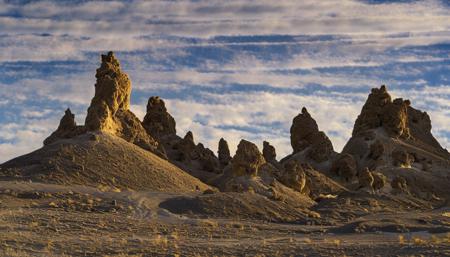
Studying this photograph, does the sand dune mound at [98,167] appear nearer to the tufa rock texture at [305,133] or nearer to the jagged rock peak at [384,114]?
the tufa rock texture at [305,133]

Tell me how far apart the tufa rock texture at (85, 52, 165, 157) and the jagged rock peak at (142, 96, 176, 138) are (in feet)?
38.8

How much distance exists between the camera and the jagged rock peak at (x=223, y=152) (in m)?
81.4

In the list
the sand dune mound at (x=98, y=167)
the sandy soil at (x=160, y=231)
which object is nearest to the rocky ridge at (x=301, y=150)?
the sand dune mound at (x=98, y=167)

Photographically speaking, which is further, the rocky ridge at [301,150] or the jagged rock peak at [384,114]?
the jagged rock peak at [384,114]

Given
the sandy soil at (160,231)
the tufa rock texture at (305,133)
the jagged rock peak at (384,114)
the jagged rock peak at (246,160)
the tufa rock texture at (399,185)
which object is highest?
the jagged rock peak at (384,114)

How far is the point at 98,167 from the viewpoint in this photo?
5241 centimetres

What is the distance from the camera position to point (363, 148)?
89.1 meters

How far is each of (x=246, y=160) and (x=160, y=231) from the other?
2324cm

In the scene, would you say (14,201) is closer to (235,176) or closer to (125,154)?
(125,154)

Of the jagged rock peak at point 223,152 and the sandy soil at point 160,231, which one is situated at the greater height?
the jagged rock peak at point 223,152

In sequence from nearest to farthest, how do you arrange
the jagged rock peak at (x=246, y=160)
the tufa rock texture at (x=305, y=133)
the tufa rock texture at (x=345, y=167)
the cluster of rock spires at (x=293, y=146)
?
the jagged rock peak at (x=246, y=160) → the cluster of rock spires at (x=293, y=146) → the tufa rock texture at (x=345, y=167) → the tufa rock texture at (x=305, y=133)

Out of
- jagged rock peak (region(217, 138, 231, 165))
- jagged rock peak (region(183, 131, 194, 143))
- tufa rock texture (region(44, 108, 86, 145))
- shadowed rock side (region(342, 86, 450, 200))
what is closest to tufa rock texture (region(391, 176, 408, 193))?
shadowed rock side (region(342, 86, 450, 200))

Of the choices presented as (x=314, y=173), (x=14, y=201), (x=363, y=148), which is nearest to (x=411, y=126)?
(x=363, y=148)

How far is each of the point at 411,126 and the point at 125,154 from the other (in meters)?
61.8
